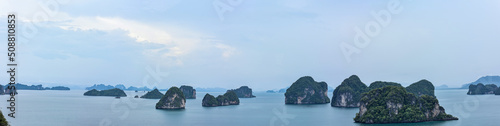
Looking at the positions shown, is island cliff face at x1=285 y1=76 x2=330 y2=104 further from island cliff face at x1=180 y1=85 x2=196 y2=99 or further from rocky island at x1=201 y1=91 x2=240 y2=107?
island cliff face at x1=180 y1=85 x2=196 y2=99

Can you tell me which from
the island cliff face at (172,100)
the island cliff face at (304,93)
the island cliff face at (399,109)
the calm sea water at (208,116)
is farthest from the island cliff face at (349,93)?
the island cliff face at (172,100)

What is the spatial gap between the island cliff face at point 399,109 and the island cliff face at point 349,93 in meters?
A: 45.3

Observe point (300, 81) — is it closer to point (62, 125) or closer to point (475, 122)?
point (475, 122)

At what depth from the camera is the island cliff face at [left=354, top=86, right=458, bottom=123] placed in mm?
57375

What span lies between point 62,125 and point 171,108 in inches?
1461

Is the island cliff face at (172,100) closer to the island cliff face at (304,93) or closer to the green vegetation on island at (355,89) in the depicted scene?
the island cliff face at (304,93)

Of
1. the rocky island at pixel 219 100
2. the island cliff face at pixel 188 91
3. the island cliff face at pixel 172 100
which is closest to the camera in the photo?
the island cliff face at pixel 172 100

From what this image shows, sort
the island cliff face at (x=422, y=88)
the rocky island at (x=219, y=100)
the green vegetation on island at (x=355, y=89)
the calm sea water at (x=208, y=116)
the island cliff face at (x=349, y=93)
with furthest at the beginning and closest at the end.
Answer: the island cliff face at (x=422, y=88)
the rocky island at (x=219, y=100)
the green vegetation on island at (x=355, y=89)
the island cliff face at (x=349, y=93)
the calm sea water at (x=208, y=116)

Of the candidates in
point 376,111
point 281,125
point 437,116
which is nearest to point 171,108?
point 281,125

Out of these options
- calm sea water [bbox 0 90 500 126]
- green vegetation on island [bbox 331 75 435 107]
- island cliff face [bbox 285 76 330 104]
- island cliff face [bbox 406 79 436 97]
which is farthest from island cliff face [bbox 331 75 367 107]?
island cliff face [bbox 285 76 330 104]

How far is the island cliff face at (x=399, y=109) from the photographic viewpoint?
5738 centimetres

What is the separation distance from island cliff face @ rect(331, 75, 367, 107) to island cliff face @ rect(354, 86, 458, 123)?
4529cm

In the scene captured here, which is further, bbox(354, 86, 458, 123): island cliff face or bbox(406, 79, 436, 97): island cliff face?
bbox(406, 79, 436, 97): island cliff face

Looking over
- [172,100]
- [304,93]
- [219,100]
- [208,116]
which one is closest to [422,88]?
[304,93]
